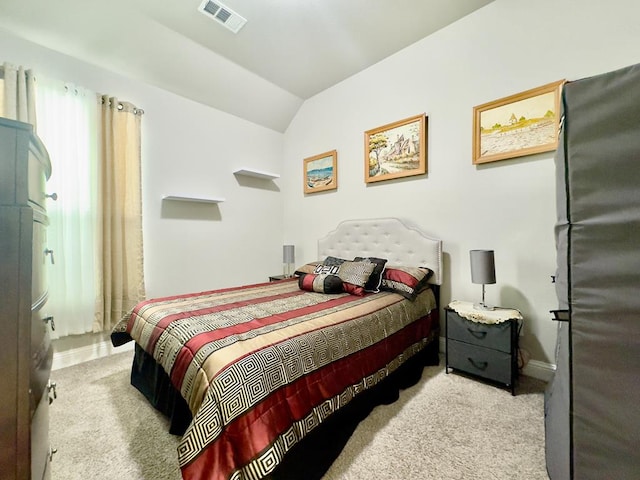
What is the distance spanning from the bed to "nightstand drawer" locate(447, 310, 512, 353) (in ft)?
0.85

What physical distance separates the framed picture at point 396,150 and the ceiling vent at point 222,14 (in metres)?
1.69

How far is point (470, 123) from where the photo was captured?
2504 mm

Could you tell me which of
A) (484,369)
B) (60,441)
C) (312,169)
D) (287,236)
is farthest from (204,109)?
(484,369)

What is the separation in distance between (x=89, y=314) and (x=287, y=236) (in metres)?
2.54

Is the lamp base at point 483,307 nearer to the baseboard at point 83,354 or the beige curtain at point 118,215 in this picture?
the beige curtain at point 118,215

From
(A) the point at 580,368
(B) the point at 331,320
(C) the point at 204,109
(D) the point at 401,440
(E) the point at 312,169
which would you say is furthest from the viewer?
(E) the point at 312,169

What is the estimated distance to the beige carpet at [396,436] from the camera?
132 centimetres

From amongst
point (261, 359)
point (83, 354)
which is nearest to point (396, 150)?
point (261, 359)

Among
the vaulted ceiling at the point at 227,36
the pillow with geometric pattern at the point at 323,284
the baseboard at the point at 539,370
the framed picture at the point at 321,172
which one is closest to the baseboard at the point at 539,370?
the baseboard at the point at 539,370

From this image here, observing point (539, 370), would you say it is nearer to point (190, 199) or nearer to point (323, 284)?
point (323, 284)

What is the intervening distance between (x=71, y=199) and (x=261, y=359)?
253 cm

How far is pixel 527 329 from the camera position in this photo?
223 cm

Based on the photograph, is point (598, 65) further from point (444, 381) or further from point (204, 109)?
point (204, 109)

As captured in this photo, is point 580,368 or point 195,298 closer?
point 580,368
